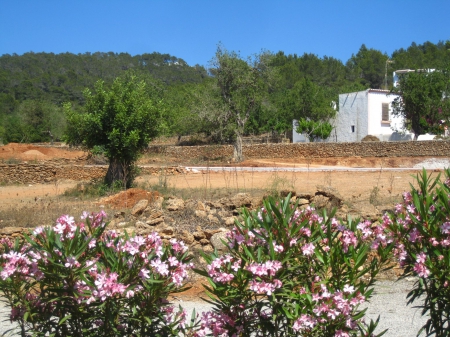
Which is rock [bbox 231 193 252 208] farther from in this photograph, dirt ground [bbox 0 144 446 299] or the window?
the window

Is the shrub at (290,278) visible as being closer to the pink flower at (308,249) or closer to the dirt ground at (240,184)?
the pink flower at (308,249)

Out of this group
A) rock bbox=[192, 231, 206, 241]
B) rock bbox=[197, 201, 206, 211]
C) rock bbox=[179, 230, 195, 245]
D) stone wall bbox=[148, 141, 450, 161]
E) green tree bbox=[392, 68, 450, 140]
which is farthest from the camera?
green tree bbox=[392, 68, 450, 140]

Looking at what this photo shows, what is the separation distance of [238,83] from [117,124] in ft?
64.2

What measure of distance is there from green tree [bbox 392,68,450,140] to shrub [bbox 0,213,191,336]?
3863 cm

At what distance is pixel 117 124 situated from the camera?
16453mm

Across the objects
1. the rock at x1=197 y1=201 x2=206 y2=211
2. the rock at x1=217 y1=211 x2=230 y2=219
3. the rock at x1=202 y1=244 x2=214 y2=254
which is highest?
the rock at x1=197 y1=201 x2=206 y2=211

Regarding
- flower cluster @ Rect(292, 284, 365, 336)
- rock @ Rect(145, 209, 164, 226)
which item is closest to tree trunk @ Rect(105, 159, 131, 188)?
rock @ Rect(145, 209, 164, 226)

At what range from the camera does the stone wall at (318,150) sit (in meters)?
32.4

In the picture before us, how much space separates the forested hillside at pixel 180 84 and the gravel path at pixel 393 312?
1166 cm

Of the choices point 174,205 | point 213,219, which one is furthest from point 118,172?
point 213,219

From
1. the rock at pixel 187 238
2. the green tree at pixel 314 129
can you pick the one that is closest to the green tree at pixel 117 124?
the rock at pixel 187 238

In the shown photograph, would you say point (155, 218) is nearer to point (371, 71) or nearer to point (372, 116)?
point (372, 116)

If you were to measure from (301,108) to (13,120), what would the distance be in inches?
1247

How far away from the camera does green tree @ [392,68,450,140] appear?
3838 centimetres
